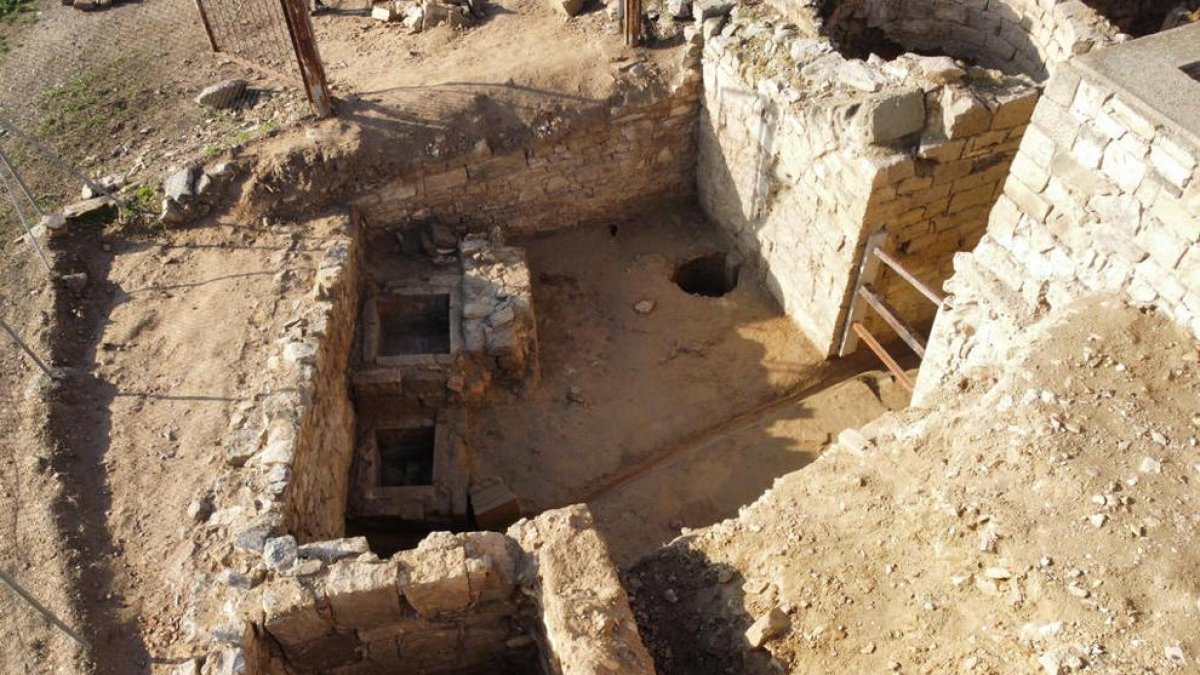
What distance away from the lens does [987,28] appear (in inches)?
362

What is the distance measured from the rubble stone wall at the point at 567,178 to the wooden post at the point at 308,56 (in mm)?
1068

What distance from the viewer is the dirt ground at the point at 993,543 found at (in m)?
4.29

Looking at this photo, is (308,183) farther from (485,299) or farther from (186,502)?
(186,502)

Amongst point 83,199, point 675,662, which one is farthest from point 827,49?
point 83,199

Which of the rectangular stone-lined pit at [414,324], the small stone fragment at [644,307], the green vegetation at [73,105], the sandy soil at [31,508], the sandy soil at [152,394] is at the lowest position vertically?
the small stone fragment at [644,307]

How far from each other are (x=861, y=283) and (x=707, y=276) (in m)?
2.58

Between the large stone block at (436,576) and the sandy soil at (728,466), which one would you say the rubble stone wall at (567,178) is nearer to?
the sandy soil at (728,466)

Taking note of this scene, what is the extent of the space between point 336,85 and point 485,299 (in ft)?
10.0

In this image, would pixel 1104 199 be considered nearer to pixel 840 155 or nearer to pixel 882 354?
pixel 840 155

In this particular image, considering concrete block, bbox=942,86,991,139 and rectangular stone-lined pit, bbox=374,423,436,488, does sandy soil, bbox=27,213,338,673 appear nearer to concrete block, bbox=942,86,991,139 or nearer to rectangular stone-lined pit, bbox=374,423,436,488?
rectangular stone-lined pit, bbox=374,423,436,488

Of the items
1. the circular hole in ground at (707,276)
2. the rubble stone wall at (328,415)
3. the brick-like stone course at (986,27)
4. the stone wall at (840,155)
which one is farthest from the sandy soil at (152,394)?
the brick-like stone course at (986,27)

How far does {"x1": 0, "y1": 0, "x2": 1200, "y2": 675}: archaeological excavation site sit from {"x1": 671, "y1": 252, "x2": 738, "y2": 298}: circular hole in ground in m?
0.05

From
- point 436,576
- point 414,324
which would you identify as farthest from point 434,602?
point 414,324

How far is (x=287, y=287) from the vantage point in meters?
7.98
